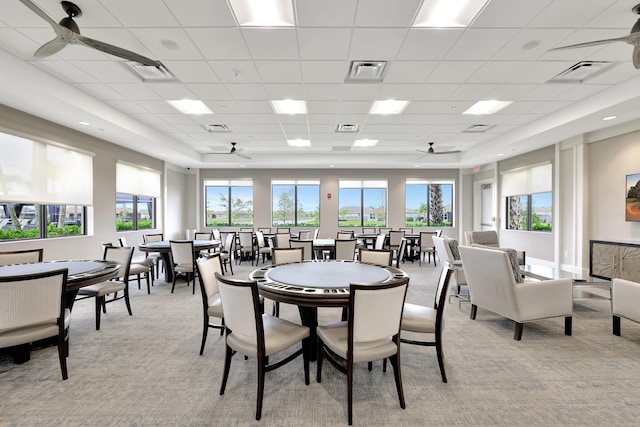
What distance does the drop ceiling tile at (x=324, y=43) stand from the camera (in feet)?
10.3

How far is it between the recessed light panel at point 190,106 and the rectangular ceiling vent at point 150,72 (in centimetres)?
75

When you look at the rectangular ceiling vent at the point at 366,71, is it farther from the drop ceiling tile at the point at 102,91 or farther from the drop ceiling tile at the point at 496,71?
the drop ceiling tile at the point at 102,91

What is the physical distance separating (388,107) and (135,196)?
713 centimetres

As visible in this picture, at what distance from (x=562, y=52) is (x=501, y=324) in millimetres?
3422

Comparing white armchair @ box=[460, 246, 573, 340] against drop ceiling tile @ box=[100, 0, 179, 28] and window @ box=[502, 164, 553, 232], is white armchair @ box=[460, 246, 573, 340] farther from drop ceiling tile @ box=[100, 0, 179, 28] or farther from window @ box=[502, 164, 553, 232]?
window @ box=[502, 164, 553, 232]

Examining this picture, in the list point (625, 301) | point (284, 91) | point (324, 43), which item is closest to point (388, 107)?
point (284, 91)

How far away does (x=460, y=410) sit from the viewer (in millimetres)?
2000

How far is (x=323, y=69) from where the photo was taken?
393cm

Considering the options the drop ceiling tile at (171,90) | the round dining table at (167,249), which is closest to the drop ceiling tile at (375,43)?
the drop ceiling tile at (171,90)

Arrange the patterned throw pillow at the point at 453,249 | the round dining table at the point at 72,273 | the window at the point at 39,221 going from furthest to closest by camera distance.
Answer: the patterned throw pillow at the point at 453,249 → the window at the point at 39,221 → the round dining table at the point at 72,273

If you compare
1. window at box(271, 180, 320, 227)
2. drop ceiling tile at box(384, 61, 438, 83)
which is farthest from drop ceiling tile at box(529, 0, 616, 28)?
window at box(271, 180, 320, 227)

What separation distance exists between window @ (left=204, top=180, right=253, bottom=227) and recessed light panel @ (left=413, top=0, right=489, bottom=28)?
907 centimetres

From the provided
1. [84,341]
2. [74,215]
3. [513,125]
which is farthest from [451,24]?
[74,215]

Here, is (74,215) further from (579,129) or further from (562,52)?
(579,129)
